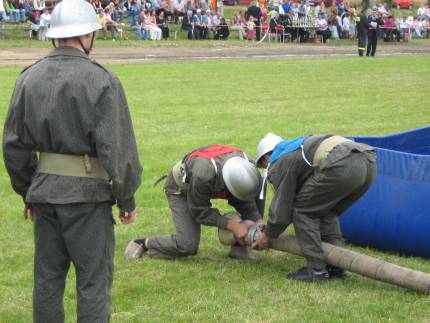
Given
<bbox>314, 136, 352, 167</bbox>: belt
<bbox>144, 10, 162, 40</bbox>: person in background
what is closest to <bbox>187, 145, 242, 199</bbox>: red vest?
<bbox>314, 136, 352, 167</bbox>: belt

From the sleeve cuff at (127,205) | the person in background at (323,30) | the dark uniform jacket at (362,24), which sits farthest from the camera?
the person in background at (323,30)

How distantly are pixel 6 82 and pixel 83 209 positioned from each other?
682 inches

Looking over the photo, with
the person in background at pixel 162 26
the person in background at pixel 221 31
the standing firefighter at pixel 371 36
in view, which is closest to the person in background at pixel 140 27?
the person in background at pixel 162 26

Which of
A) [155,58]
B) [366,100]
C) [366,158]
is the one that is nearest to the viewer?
[366,158]

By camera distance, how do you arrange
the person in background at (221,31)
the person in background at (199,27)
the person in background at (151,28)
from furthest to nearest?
the person in background at (221,31)
the person in background at (199,27)
the person in background at (151,28)

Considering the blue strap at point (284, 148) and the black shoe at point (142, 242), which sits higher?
the blue strap at point (284, 148)

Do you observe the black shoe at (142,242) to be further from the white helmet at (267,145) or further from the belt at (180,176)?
the white helmet at (267,145)

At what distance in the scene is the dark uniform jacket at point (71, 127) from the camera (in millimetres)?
5098

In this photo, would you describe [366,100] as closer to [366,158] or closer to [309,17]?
[366,158]

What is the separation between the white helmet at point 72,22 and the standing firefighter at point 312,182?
8.15 ft

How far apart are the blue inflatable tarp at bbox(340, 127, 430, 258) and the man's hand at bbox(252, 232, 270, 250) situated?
1.24 metres

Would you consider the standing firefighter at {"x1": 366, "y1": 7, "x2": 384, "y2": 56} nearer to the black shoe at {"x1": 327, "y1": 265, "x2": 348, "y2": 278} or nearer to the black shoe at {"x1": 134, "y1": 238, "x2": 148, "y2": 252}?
the black shoe at {"x1": 134, "y1": 238, "x2": 148, "y2": 252}

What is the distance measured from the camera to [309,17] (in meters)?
45.5

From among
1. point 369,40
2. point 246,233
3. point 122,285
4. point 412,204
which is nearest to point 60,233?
point 122,285
